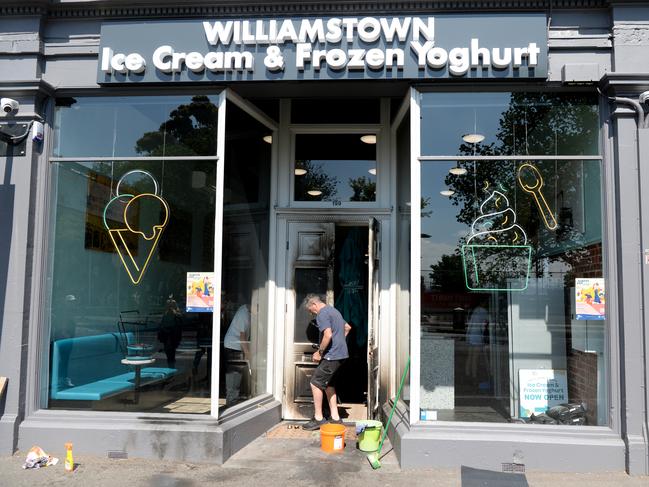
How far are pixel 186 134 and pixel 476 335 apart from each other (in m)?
3.82

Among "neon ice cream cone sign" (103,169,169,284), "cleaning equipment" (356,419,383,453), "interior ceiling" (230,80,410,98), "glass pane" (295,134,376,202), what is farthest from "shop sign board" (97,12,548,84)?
"cleaning equipment" (356,419,383,453)

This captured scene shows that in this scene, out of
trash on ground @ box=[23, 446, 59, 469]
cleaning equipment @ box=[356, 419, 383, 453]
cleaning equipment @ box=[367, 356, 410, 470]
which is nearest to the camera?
trash on ground @ box=[23, 446, 59, 469]

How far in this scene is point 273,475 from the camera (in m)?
5.38

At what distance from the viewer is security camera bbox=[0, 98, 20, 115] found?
19.8 feet

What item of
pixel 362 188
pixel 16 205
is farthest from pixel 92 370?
pixel 362 188

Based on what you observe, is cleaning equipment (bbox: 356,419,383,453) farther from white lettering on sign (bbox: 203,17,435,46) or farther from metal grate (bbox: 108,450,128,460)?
white lettering on sign (bbox: 203,17,435,46)

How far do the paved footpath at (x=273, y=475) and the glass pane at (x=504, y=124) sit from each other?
10.4 ft

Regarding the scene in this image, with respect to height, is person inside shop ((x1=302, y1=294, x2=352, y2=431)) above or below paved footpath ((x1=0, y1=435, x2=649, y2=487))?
above

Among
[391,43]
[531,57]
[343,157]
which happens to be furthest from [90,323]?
[531,57]

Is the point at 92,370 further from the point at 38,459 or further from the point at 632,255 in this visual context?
the point at 632,255

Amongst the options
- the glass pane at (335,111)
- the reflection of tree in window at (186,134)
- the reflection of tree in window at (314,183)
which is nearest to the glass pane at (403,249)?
the glass pane at (335,111)

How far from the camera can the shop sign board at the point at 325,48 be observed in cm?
579

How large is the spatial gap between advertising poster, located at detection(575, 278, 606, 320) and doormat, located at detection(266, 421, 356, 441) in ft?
9.34

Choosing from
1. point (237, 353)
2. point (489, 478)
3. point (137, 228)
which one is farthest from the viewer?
point (237, 353)
